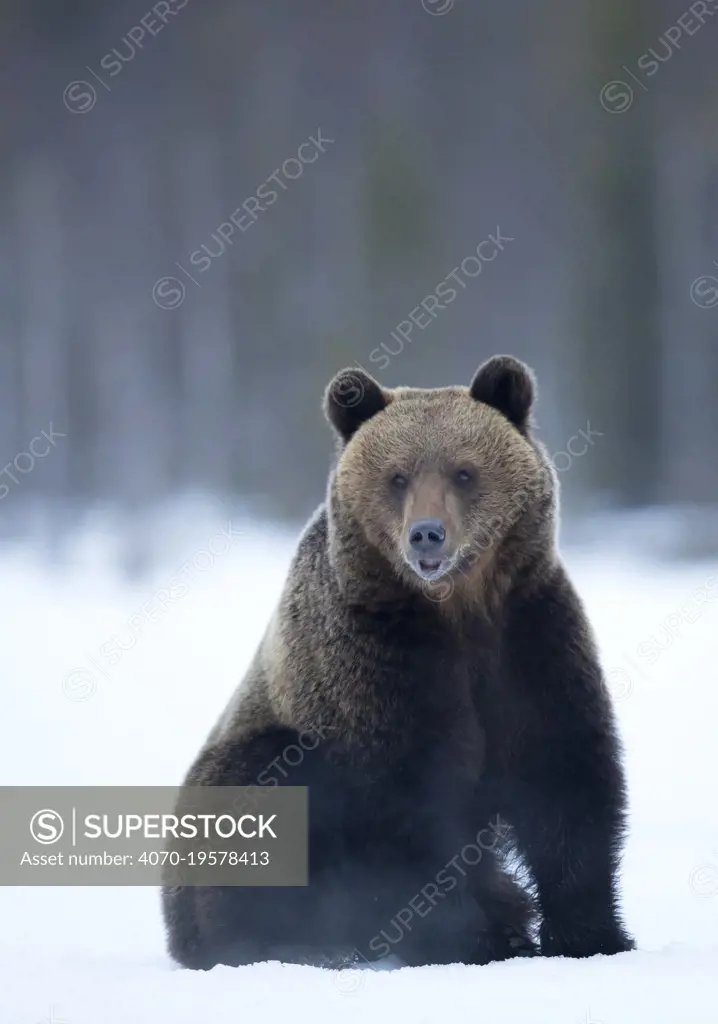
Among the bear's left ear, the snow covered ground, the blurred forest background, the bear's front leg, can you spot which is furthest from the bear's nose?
the blurred forest background

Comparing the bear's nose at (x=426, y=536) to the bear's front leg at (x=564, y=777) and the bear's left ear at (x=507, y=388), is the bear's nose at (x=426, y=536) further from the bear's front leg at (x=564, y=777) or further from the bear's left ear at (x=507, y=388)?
the bear's left ear at (x=507, y=388)

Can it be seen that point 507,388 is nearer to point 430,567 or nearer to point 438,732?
point 430,567

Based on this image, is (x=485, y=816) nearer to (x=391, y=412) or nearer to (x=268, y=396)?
(x=391, y=412)

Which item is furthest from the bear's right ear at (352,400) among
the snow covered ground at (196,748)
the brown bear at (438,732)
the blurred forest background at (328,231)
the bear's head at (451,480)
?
the blurred forest background at (328,231)

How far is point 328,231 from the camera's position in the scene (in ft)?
63.4

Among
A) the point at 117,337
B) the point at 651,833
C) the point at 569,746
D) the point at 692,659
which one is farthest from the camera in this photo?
the point at 117,337

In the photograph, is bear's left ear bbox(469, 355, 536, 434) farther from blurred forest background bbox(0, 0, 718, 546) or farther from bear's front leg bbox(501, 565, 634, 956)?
blurred forest background bbox(0, 0, 718, 546)

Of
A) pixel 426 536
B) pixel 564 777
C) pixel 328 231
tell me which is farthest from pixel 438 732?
pixel 328 231

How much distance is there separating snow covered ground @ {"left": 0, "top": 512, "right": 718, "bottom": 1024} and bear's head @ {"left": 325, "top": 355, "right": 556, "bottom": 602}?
50.4 inches

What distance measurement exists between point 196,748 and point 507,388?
159 inches

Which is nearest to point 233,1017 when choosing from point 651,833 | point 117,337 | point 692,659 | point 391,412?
point 391,412

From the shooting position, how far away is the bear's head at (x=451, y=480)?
14.3 ft

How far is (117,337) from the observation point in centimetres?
2042

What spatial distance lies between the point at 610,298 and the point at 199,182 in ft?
22.5
